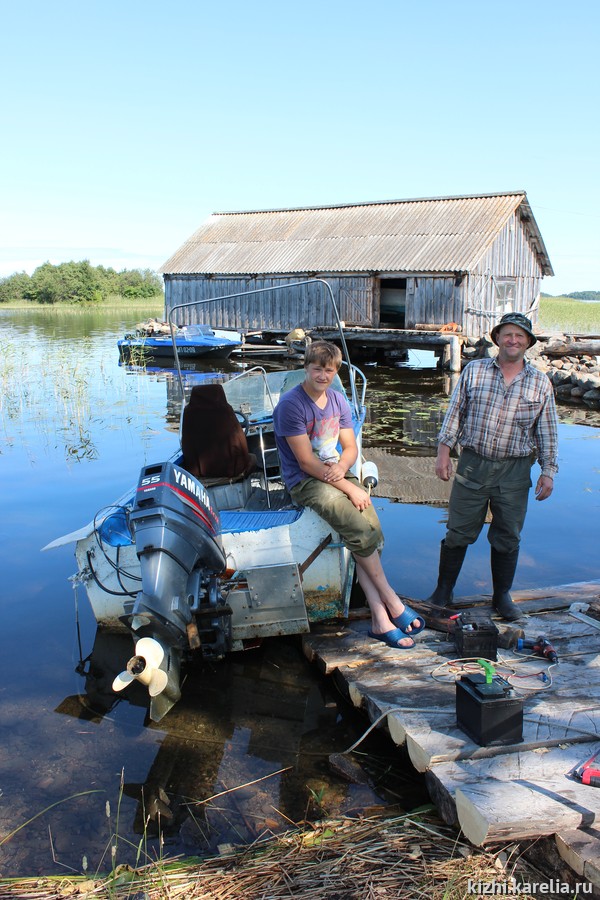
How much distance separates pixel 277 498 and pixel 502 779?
4124 millimetres

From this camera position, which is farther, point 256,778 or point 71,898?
point 256,778

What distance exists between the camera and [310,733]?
13.5ft

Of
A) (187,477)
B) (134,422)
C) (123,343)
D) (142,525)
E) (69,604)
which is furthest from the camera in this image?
(123,343)

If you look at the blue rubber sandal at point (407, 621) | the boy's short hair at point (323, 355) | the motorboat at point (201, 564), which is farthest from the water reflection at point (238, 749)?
the boy's short hair at point (323, 355)

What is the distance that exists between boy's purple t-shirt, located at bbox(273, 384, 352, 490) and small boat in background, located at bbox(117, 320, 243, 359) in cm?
1961

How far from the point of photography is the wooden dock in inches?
105

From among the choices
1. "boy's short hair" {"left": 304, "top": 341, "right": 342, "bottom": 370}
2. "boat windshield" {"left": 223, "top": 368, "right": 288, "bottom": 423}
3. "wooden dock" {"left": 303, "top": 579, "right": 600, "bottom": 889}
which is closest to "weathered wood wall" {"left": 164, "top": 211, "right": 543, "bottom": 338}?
"boat windshield" {"left": 223, "top": 368, "right": 288, "bottom": 423}

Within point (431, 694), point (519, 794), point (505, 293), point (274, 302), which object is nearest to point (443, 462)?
point (431, 694)

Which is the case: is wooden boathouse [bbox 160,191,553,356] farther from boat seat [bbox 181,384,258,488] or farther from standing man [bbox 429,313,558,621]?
standing man [bbox 429,313,558,621]

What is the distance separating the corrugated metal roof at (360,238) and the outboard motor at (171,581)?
62.1 feet

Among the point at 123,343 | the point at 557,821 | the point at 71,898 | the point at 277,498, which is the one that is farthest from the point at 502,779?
the point at 123,343

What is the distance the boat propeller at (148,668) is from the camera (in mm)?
3258

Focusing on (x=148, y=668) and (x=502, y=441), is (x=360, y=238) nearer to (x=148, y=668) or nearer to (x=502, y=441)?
(x=502, y=441)

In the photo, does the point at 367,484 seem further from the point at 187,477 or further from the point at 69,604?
the point at 69,604
